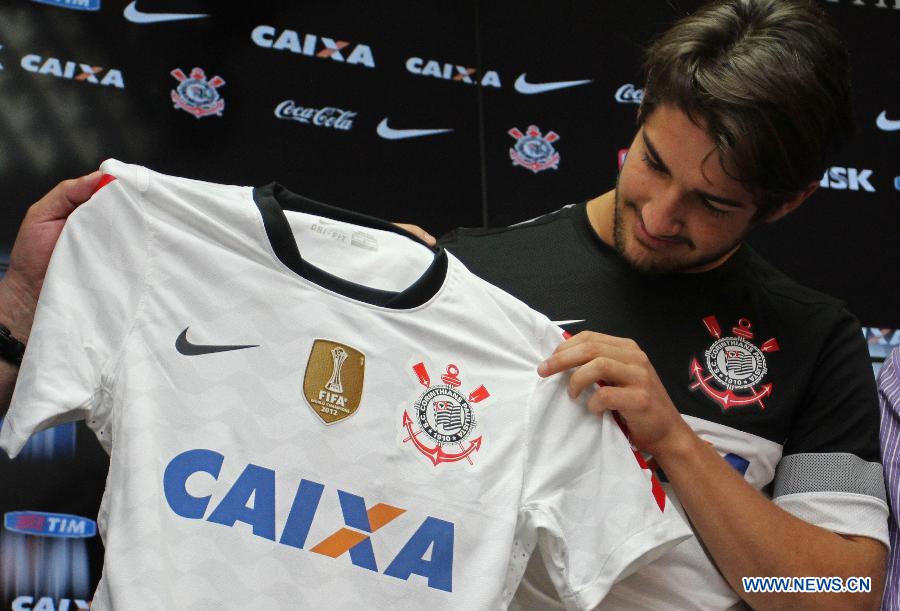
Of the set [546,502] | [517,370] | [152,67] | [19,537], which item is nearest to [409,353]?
[517,370]

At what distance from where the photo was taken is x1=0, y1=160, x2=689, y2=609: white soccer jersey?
110 centimetres

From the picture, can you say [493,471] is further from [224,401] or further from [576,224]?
[576,224]

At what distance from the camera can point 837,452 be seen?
4.46ft

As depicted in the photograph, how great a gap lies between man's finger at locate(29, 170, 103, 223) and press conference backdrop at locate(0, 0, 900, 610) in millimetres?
699

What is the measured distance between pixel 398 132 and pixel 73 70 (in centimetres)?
68

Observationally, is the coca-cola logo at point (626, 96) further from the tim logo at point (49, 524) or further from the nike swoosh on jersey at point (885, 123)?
the tim logo at point (49, 524)

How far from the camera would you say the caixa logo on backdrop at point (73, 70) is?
1.95 metres

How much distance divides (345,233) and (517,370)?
11.2 inches

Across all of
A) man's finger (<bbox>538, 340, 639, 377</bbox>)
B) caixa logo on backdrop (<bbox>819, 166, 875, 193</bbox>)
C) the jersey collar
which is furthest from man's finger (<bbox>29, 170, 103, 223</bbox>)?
caixa logo on backdrop (<bbox>819, 166, 875, 193</bbox>)

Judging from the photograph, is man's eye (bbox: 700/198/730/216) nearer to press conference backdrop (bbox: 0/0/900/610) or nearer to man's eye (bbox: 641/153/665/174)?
man's eye (bbox: 641/153/665/174)

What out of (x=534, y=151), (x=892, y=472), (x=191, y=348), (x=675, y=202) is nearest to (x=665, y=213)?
(x=675, y=202)

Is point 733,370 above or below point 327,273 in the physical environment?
below

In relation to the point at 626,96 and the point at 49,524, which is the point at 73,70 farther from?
the point at 626,96

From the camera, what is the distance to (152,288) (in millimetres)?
1174
